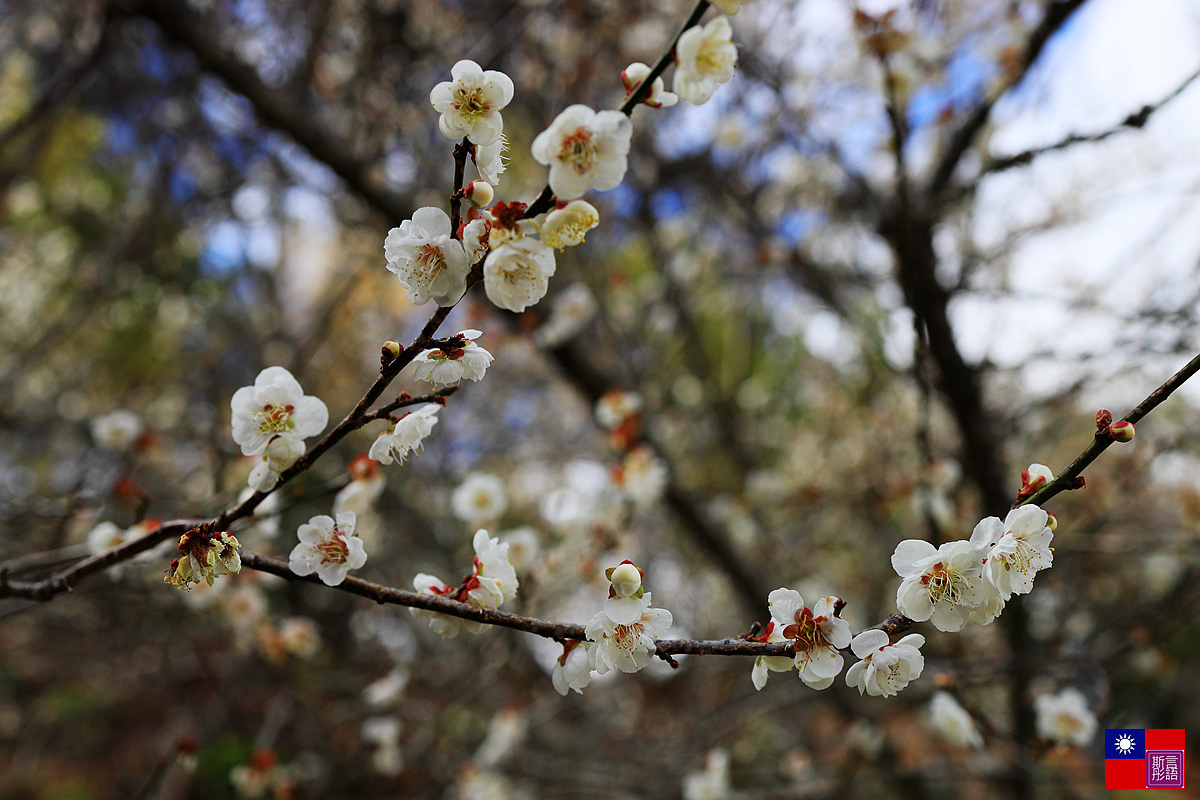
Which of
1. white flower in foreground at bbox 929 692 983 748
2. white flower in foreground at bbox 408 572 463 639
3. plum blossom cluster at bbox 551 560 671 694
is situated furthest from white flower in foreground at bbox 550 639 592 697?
white flower in foreground at bbox 929 692 983 748

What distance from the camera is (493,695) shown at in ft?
15.2

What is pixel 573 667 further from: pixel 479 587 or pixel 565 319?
pixel 565 319

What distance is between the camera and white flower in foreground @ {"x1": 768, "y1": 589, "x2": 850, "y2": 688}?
0.90m

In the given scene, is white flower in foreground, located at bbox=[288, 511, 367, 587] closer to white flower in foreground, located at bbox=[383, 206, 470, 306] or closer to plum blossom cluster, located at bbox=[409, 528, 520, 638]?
plum blossom cluster, located at bbox=[409, 528, 520, 638]

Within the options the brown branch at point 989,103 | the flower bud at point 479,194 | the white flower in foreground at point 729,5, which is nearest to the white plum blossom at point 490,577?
the flower bud at point 479,194

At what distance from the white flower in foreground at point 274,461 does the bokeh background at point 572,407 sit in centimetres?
42

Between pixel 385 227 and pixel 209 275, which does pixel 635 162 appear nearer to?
pixel 385 227

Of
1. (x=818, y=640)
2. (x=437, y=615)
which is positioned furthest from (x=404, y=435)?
(x=818, y=640)

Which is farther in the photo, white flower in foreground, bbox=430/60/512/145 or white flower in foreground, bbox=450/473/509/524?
white flower in foreground, bbox=450/473/509/524

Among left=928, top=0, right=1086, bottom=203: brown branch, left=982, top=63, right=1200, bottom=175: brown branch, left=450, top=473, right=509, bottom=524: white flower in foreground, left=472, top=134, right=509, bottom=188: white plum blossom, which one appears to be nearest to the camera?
left=472, top=134, right=509, bottom=188: white plum blossom

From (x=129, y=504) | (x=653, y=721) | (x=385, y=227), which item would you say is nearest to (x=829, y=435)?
(x=653, y=721)

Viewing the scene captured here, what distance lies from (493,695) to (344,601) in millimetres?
1346

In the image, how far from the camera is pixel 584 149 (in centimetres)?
82

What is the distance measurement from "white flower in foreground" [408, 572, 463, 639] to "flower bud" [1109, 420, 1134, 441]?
930 mm
